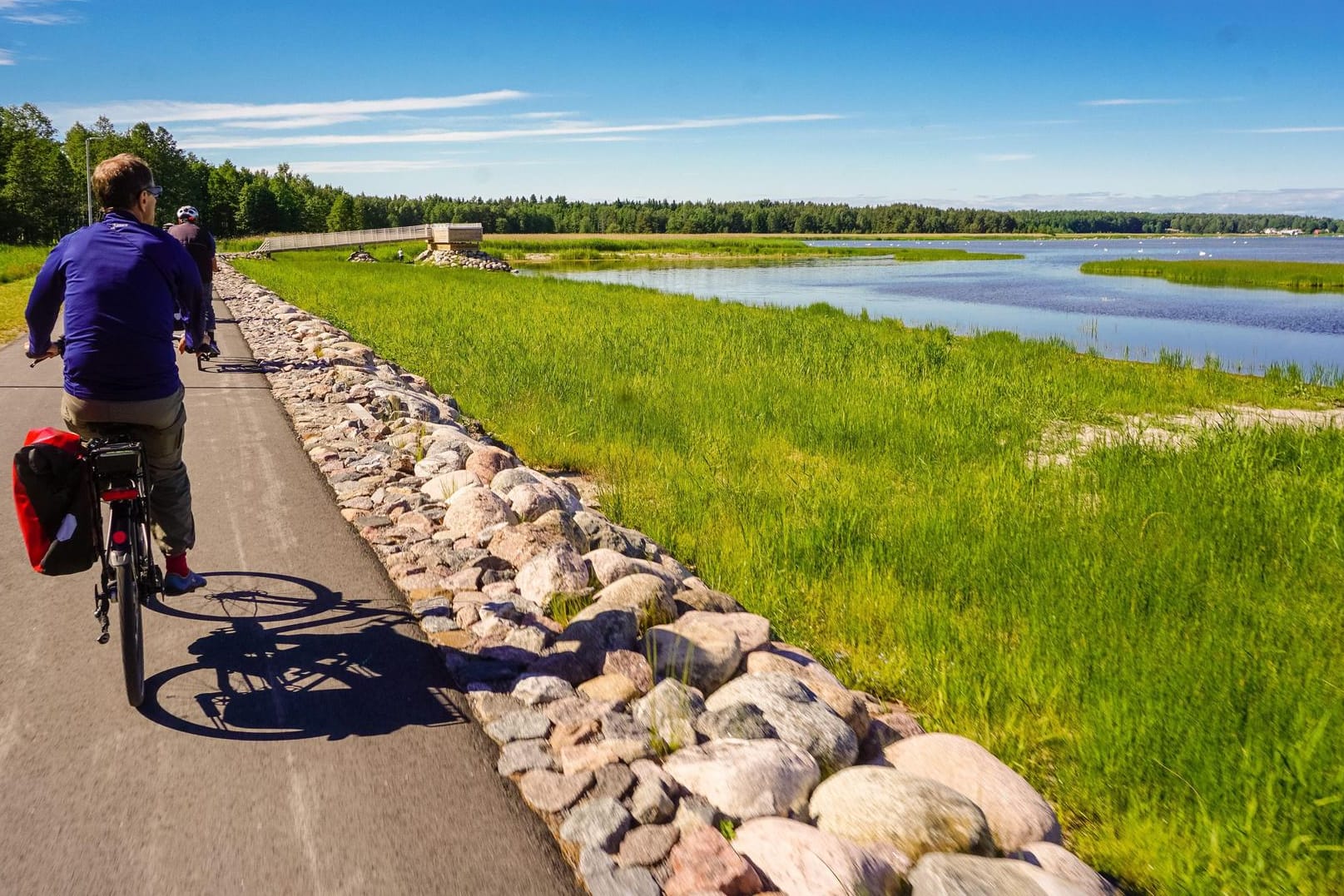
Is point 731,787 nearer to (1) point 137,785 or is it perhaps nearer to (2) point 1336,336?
(1) point 137,785

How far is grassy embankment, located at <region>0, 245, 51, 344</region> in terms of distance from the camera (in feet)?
68.7

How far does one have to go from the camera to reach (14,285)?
33719 millimetres

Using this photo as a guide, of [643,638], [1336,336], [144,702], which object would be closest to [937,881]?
[643,638]

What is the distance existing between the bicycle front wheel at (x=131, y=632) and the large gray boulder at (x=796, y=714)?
253cm

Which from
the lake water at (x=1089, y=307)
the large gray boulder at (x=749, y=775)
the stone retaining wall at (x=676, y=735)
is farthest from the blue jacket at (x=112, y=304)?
the lake water at (x=1089, y=307)

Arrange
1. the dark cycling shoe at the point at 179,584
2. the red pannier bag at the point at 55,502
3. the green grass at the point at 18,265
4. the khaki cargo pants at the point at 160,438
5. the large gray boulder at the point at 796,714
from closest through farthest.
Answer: the large gray boulder at the point at 796,714
the red pannier bag at the point at 55,502
the khaki cargo pants at the point at 160,438
the dark cycling shoe at the point at 179,584
the green grass at the point at 18,265

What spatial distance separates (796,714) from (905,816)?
812mm

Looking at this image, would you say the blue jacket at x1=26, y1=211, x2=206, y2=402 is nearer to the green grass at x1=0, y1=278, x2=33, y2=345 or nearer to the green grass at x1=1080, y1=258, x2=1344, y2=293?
the green grass at x1=0, y1=278, x2=33, y2=345

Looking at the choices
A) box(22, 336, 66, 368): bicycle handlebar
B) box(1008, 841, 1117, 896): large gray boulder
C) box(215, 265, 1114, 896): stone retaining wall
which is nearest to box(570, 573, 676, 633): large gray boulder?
box(215, 265, 1114, 896): stone retaining wall

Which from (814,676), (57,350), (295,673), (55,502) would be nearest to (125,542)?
(55,502)

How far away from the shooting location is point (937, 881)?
286cm

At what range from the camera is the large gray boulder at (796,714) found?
3812mm

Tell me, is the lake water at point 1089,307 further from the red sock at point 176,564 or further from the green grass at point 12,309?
the green grass at point 12,309

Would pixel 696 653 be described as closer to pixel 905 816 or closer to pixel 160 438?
pixel 905 816
